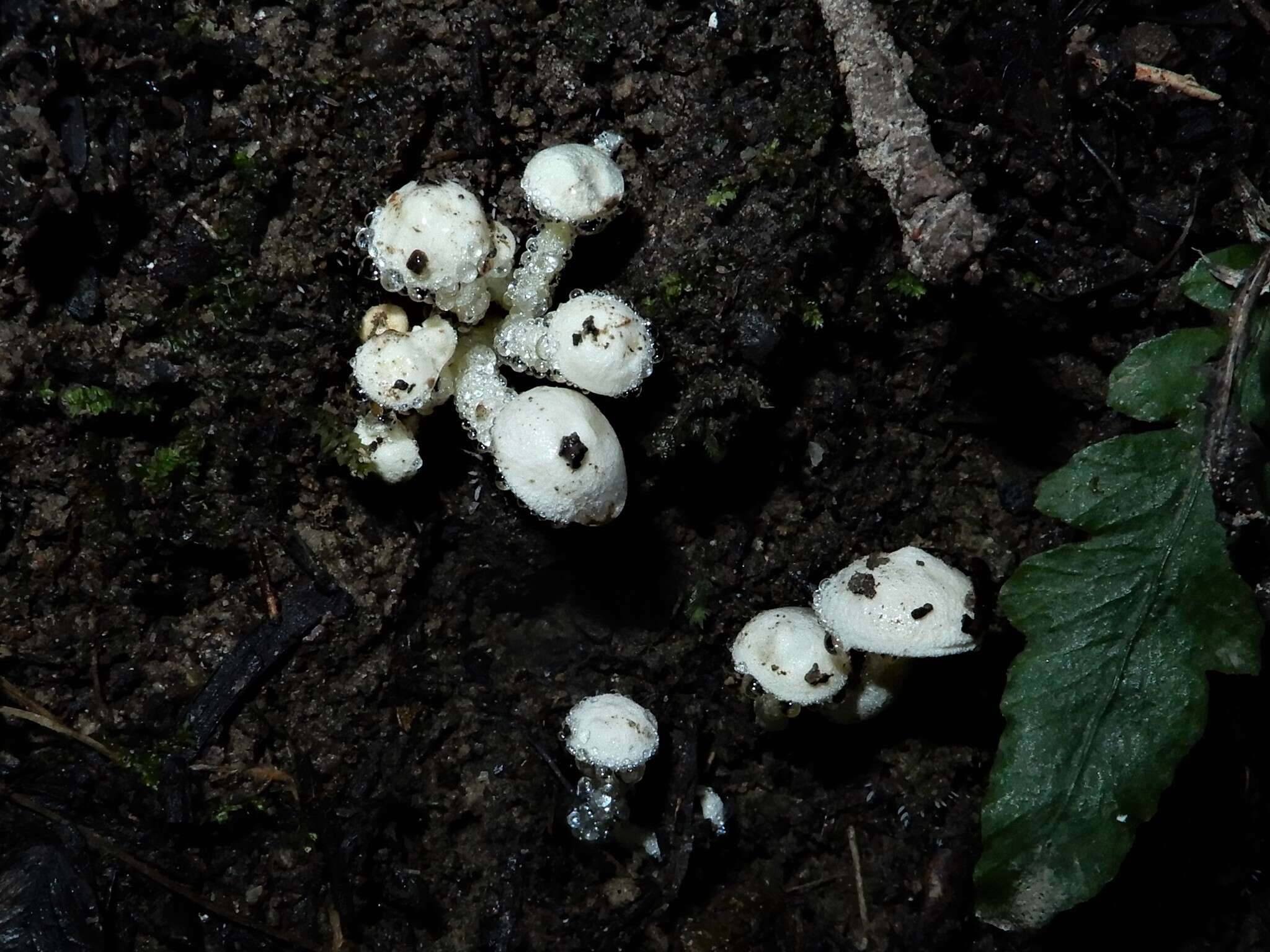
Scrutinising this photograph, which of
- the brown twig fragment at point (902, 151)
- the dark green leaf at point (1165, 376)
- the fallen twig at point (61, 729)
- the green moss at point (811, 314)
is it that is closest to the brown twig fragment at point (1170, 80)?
the brown twig fragment at point (902, 151)

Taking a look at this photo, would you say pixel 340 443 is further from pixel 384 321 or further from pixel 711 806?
pixel 711 806

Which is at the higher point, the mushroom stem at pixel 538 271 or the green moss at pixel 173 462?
the mushroom stem at pixel 538 271

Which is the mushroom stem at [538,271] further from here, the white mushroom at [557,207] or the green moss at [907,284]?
the green moss at [907,284]

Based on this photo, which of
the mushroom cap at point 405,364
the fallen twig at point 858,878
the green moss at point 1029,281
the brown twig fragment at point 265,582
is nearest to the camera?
the mushroom cap at point 405,364

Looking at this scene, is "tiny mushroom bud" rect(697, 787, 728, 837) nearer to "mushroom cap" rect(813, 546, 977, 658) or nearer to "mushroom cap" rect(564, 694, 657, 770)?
"mushroom cap" rect(564, 694, 657, 770)

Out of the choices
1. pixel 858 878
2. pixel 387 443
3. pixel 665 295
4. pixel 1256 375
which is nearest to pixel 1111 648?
pixel 1256 375

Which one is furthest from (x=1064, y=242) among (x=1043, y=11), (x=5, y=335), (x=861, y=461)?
(x=5, y=335)

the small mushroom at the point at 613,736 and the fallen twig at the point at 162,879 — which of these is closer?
the fallen twig at the point at 162,879
